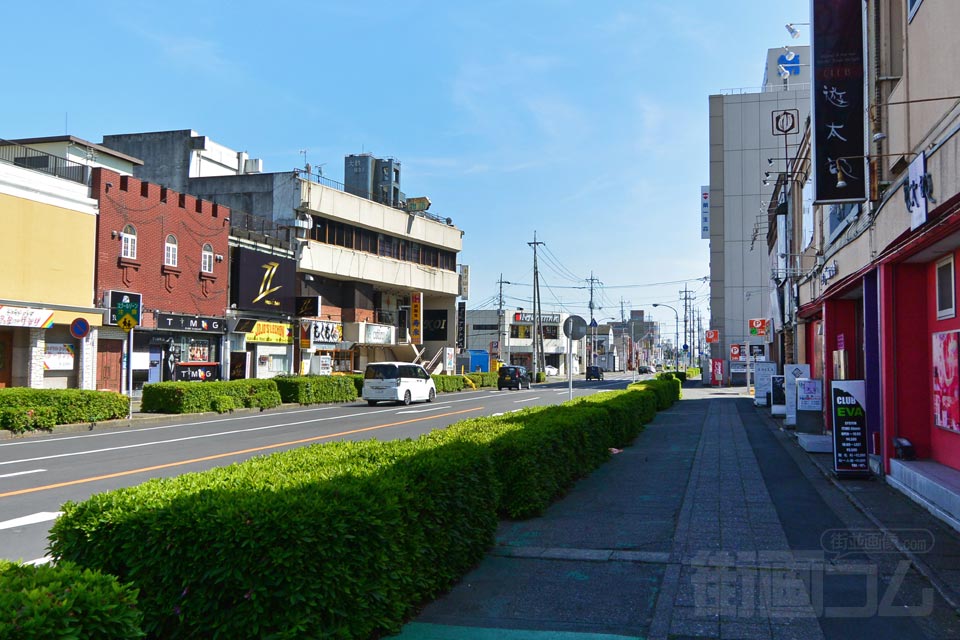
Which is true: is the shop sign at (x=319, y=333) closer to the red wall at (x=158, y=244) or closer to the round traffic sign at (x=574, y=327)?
the red wall at (x=158, y=244)

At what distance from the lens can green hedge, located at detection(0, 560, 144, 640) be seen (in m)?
2.63

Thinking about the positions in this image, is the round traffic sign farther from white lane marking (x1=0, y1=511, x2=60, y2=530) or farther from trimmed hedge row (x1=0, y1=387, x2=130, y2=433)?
trimmed hedge row (x1=0, y1=387, x2=130, y2=433)

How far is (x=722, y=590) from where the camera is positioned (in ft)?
17.9

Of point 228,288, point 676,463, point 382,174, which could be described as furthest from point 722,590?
point 382,174

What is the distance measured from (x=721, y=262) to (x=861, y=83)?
53163mm

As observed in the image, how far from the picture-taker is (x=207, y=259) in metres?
31.7

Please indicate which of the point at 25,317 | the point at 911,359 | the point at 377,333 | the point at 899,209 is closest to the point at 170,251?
the point at 25,317

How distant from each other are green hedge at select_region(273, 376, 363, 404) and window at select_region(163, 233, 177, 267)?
6443 mm

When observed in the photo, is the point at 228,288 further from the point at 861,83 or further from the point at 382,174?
the point at 861,83

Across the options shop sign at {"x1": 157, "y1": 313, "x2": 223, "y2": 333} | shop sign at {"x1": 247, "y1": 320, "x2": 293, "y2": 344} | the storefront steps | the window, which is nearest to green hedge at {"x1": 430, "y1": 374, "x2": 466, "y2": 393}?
shop sign at {"x1": 247, "y1": 320, "x2": 293, "y2": 344}

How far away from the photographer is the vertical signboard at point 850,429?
10.3 meters

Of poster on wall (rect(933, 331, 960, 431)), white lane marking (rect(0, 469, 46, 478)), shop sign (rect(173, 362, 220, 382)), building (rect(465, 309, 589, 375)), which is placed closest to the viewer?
poster on wall (rect(933, 331, 960, 431))

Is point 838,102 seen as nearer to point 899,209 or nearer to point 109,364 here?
point 899,209

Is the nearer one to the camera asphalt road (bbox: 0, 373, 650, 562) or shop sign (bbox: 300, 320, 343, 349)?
asphalt road (bbox: 0, 373, 650, 562)
